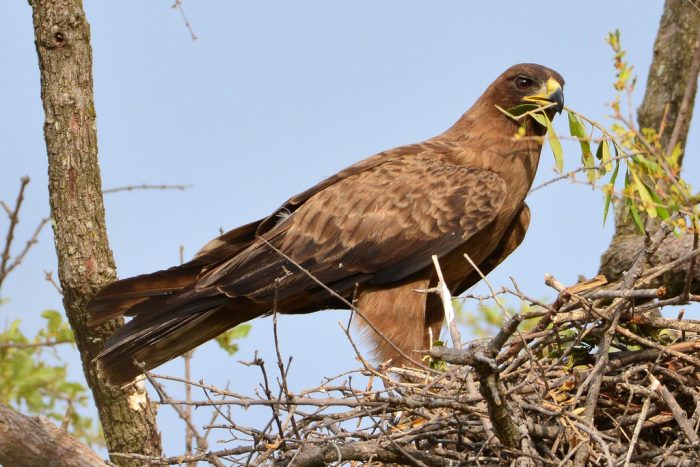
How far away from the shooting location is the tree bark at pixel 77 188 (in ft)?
21.3

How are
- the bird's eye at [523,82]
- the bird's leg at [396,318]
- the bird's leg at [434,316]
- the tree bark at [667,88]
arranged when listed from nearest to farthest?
the bird's leg at [396,318] < the tree bark at [667,88] < the bird's leg at [434,316] < the bird's eye at [523,82]

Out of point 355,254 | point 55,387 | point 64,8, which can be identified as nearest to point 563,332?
point 355,254

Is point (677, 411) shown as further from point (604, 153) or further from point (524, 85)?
point (524, 85)

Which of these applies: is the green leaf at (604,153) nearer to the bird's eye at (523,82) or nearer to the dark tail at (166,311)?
the bird's eye at (523,82)

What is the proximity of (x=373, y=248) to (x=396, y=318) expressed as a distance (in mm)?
462

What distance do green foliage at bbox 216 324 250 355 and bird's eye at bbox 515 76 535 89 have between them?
7.96 feet

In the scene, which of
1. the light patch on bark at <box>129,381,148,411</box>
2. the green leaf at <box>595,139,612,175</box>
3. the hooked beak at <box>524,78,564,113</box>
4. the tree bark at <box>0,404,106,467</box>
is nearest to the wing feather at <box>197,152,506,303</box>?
the hooked beak at <box>524,78,564,113</box>

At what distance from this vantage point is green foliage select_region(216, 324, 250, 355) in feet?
25.8

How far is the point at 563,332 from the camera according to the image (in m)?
6.08

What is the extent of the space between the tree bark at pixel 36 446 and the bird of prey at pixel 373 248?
1.05 m

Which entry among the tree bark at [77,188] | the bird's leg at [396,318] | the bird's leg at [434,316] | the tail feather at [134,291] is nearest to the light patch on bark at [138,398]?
the tree bark at [77,188]

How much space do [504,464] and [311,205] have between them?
2857 millimetres

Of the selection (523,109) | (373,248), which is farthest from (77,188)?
(523,109)

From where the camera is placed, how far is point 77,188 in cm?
648
